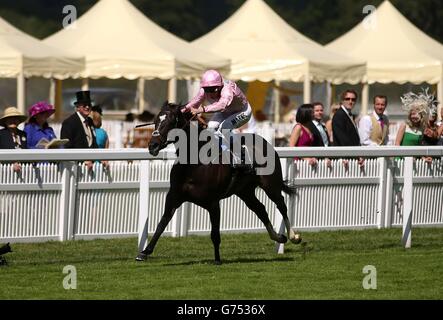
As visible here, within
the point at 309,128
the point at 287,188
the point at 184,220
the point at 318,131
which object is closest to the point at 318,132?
the point at 318,131

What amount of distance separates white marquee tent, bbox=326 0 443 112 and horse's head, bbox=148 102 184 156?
1487cm

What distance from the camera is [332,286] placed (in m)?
9.79

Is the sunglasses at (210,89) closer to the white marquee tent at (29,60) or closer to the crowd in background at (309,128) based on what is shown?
the crowd in background at (309,128)

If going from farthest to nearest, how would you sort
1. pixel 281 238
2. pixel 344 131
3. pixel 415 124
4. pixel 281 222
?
pixel 415 124
pixel 344 131
pixel 281 222
pixel 281 238

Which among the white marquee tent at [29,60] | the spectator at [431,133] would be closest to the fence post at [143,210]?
the spectator at [431,133]

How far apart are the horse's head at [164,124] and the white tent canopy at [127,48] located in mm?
10750

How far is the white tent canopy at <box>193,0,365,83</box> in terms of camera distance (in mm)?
23609

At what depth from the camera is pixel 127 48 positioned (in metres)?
22.5

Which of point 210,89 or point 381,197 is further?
point 381,197

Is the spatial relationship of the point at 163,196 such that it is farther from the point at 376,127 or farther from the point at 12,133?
the point at 376,127

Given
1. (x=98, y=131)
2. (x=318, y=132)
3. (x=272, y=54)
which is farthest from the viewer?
(x=272, y=54)

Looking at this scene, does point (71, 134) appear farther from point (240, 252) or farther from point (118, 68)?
point (118, 68)

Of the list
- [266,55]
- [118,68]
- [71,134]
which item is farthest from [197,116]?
[266,55]

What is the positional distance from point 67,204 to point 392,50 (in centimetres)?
1480
